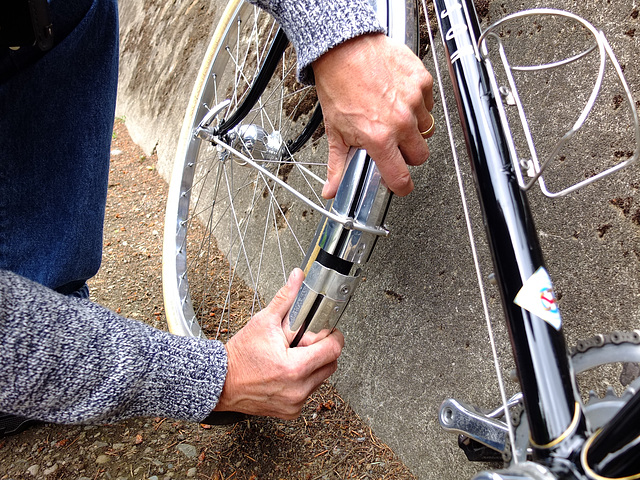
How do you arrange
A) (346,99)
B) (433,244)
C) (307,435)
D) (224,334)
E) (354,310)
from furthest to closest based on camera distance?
(224,334)
(354,310)
(307,435)
(433,244)
(346,99)

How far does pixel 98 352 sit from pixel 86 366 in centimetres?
2

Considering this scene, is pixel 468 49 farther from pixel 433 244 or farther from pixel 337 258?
pixel 433 244

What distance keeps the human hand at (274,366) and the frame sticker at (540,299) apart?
315 mm

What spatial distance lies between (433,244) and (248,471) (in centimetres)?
66

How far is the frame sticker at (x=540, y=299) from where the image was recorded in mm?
474

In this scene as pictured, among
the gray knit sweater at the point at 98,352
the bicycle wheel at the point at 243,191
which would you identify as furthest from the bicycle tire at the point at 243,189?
the gray knit sweater at the point at 98,352

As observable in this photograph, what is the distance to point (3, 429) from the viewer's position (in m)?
1.14

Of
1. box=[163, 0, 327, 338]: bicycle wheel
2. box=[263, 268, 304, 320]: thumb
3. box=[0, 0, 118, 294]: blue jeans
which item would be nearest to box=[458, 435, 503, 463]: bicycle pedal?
box=[263, 268, 304, 320]: thumb

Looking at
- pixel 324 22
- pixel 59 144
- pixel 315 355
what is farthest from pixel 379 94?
pixel 59 144

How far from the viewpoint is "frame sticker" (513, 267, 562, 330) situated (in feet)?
1.56

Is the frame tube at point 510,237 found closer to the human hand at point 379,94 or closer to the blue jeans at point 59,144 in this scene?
the human hand at point 379,94

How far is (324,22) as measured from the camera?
610 millimetres

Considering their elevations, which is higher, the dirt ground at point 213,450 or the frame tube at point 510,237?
the frame tube at point 510,237

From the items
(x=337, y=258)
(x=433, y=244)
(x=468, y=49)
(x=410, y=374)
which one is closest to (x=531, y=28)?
(x=468, y=49)
